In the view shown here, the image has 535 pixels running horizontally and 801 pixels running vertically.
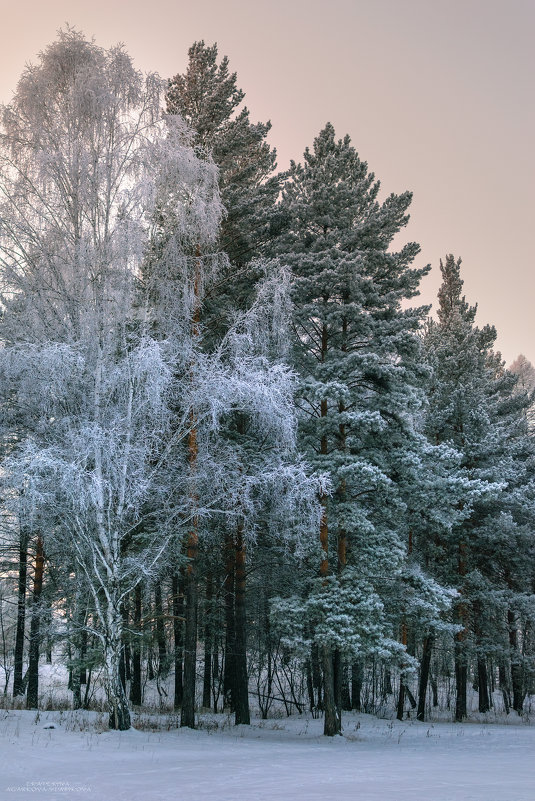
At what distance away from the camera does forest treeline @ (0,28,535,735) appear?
1285 cm

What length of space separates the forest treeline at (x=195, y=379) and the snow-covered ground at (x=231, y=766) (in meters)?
1.20

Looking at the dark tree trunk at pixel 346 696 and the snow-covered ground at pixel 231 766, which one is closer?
the snow-covered ground at pixel 231 766

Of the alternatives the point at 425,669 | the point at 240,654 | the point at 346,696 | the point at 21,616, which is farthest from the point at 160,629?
the point at 346,696

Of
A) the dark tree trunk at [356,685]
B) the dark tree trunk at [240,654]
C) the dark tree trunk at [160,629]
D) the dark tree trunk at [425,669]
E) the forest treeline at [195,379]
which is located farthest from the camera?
the dark tree trunk at [356,685]

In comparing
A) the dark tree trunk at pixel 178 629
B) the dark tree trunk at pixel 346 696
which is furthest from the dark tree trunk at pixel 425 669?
the dark tree trunk at pixel 178 629

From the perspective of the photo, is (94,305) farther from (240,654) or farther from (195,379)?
(240,654)

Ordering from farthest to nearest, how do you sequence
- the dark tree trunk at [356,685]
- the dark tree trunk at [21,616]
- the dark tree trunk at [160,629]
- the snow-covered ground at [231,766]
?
the dark tree trunk at [356,685] → the dark tree trunk at [160,629] → the dark tree trunk at [21,616] → the snow-covered ground at [231,766]

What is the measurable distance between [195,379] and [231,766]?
7494 mm

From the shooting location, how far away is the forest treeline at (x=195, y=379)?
42.2ft

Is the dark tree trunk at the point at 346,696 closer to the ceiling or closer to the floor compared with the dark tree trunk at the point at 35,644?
closer to the floor

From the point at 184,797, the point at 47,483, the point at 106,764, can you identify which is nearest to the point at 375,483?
the point at 47,483

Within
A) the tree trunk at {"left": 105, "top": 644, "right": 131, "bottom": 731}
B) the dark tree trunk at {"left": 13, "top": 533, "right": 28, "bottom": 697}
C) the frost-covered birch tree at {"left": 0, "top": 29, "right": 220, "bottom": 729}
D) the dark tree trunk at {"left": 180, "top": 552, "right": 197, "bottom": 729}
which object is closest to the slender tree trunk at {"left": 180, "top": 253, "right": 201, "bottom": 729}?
the dark tree trunk at {"left": 180, "top": 552, "right": 197, "bottom": 729}

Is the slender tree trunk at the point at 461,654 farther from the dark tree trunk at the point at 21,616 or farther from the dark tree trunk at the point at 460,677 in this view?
the dark tree trunk at the point at 21,616

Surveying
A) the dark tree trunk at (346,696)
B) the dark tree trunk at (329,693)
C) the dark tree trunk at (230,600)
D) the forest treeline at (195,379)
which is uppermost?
the forest treeline at (195,379)
